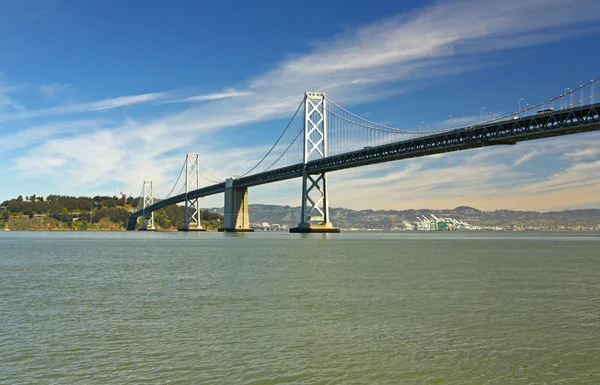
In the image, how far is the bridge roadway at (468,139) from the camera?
45.2 meters

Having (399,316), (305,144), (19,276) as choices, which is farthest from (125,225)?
(399,316)

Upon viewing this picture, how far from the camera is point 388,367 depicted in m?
8.02

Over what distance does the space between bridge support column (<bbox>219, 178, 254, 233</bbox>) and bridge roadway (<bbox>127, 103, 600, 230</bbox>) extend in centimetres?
1299

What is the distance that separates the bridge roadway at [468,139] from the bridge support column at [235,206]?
1299cm

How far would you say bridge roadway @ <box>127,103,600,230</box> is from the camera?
4522cm

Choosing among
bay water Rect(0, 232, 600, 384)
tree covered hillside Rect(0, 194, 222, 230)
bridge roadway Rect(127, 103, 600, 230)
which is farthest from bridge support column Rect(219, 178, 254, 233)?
bay water Rect(0, 232, 600, 384)

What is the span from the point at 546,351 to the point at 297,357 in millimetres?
3849

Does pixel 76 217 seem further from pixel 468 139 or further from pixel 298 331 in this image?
pixel 298 331

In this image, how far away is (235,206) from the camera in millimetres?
98000

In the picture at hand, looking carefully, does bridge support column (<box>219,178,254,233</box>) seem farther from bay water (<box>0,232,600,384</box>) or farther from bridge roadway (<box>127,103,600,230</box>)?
bay water (<box>0,232,600,384</box>)

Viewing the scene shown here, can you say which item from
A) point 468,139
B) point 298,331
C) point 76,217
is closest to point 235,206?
point 468,139

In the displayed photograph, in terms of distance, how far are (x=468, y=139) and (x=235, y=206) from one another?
5063cm

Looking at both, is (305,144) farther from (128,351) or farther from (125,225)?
(125,225)

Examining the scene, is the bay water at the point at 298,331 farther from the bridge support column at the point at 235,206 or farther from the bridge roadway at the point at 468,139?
the bridge support column at the point at 235,206
